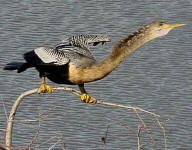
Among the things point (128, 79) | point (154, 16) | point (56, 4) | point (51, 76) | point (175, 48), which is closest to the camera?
point (51, 76)

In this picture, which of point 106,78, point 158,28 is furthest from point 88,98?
point 106,78

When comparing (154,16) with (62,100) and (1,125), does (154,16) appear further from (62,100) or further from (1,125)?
(1,125)

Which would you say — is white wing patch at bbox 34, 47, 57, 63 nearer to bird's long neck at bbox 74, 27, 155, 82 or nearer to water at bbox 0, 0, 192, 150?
bird's long neck at bbox 74, 27, 155, 82

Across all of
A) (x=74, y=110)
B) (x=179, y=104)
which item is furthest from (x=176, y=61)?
(x=74, y=110)

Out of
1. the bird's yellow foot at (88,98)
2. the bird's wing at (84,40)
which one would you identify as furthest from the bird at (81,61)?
the bird's wing at (84,40)

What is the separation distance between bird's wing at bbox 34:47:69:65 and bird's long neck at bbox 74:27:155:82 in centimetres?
21

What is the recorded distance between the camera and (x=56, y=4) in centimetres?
1405

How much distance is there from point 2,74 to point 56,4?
10.1 ft

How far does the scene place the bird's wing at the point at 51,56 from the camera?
249 inches

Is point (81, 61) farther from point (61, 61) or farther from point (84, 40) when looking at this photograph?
point (84, 40)

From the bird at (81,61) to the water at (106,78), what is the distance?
7.34 ft

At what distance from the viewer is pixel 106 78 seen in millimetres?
11273

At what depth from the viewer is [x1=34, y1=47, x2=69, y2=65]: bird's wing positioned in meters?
6.32

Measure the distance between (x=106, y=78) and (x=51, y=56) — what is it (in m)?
4.91
